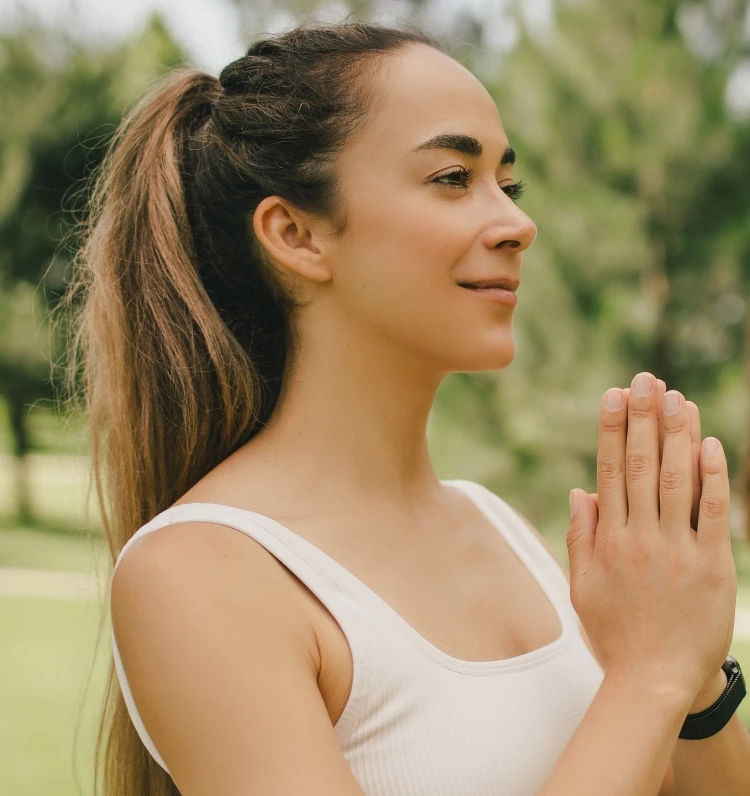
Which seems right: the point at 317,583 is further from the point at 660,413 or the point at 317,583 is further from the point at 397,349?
the point at 660,413

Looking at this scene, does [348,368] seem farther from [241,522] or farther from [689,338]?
[689,338]

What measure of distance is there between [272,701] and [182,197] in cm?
98

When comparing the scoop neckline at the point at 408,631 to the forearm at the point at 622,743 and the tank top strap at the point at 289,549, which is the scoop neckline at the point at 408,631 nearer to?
the tank top strap at the point at 289,549

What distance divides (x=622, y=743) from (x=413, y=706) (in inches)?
11.5

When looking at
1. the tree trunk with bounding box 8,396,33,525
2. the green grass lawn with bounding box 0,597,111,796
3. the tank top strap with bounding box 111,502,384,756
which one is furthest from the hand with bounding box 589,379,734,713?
the tree trunk with bounding box 8,396,33,525

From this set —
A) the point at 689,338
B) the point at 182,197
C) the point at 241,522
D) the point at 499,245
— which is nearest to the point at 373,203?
the point at 499,245

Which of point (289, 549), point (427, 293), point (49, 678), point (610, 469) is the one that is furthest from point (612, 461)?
point (49, 678)

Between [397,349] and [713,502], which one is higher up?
[397,349]

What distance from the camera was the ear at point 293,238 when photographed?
176 cm

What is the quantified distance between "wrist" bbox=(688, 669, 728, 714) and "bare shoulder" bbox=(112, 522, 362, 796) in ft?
2.06

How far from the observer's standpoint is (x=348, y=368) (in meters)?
1.78

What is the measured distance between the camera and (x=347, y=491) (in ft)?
5.74

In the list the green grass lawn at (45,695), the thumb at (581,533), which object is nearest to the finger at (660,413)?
the thumb at (581,533)

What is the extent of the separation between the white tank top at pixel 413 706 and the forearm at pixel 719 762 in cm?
25
